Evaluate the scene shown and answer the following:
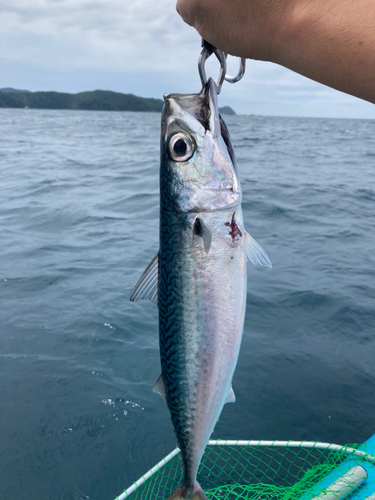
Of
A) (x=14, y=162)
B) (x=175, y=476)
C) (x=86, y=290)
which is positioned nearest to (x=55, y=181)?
(x=14, y=162)

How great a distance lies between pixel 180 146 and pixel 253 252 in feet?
1.97

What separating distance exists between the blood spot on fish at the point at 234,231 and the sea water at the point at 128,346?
138 inches

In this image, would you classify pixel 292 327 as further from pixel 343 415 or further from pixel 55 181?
pixel 55 181

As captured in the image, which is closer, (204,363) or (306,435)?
(204,363)

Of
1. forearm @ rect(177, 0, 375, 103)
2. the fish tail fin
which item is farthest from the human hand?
the fish tail fin

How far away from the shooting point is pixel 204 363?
1843mm

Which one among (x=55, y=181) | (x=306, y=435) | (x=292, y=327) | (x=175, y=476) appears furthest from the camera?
(x=55, y=181)

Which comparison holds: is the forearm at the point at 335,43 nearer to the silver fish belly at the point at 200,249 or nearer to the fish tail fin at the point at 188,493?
the silver fish belly at the point at 200,249

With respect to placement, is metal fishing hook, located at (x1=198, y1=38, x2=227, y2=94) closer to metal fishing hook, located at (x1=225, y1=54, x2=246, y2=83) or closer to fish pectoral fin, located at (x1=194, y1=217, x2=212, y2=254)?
metal fishing hook, located at (x1=225, y1=54, x2=246, y2=83)

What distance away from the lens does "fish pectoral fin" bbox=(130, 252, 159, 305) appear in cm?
193

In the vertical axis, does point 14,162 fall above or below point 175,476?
above

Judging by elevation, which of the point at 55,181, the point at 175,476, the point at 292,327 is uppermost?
the point at 55,181

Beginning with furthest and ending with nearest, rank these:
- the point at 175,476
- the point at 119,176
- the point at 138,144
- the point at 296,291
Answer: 1. the point at 138,144
2. the point at 119,176
3. the point at 296,291
4. the point at 175,476

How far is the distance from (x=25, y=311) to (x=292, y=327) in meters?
4.55
